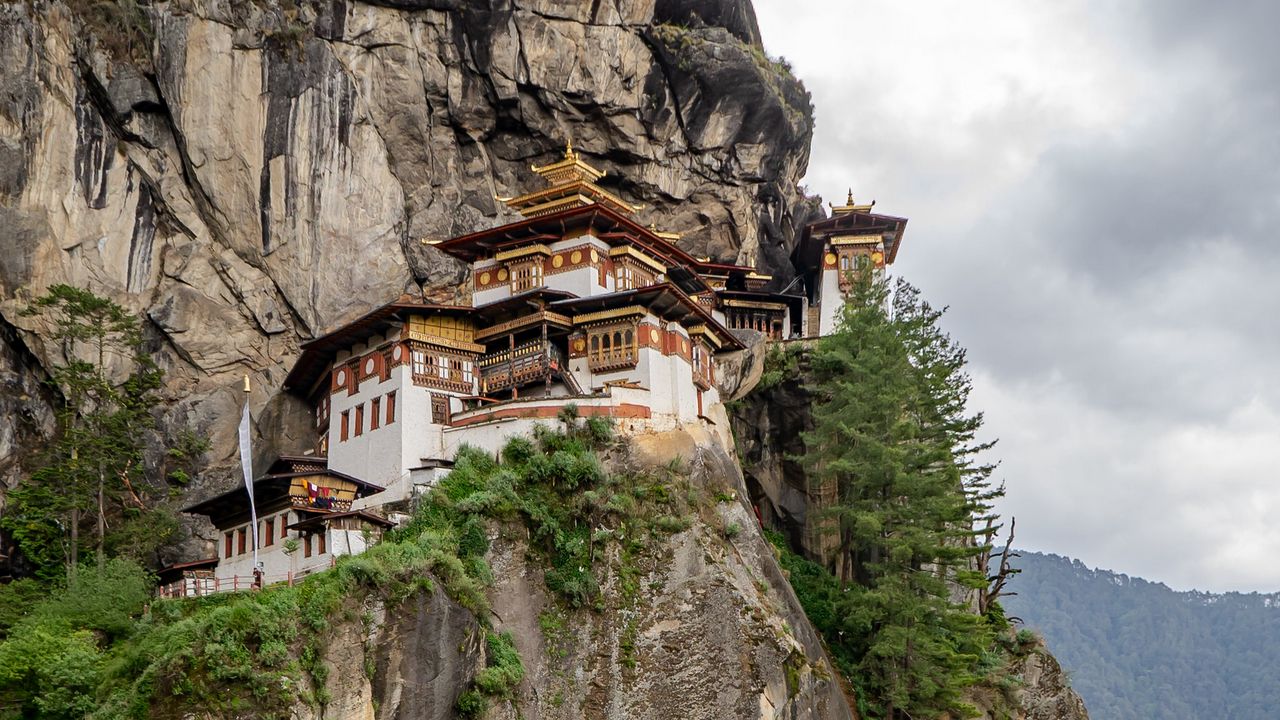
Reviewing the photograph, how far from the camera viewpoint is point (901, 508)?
49.9 metres

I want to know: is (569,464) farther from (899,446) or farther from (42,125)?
(42,125)

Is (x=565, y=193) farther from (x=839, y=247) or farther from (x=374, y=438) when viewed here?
(x=839, y=247)

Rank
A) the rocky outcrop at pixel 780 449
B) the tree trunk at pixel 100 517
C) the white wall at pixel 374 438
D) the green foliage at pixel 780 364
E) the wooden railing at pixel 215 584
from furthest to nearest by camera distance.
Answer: the green foliage at pixel 780 364 → the rocky outcrop at pixel 780 449 → the white wall at pixel 374 438 → the tree trunk at pixel 100 517 → the wooden railing at pixel 215 584

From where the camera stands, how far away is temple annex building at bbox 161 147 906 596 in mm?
46125

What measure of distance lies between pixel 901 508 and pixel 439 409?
60.8 feet

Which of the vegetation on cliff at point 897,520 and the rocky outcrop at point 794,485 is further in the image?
the rocky outcrop at point 794,485

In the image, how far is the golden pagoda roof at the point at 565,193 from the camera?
202ft

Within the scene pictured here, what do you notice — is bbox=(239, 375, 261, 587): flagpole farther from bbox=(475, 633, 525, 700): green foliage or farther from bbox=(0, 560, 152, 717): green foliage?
bbox=(475, 633, 525, 700): green foliage

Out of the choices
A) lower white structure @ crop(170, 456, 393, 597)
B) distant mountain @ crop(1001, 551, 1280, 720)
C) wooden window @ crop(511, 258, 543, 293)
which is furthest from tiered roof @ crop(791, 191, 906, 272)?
distant mountain @ crop(1001, 551, 1280, 720)

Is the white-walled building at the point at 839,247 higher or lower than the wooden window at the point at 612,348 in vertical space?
higher

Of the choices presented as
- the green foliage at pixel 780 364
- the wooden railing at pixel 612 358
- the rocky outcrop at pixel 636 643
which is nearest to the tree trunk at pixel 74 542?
the rocky outcrop at pixel 636 643

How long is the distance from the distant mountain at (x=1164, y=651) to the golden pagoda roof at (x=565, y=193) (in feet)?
369

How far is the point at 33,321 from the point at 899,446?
36.9 m

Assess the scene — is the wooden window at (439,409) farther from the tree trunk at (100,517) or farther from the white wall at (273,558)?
the tree trunk at (100,517)
